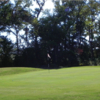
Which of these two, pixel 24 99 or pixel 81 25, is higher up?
pixel 81 25

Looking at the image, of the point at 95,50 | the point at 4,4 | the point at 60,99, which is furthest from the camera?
the point at 95,50

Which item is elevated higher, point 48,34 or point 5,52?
point 48,34

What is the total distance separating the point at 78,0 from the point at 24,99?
4623cm

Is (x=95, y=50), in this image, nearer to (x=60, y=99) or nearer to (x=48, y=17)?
(x=48, y=17)

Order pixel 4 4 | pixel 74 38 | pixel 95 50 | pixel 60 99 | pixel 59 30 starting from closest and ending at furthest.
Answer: pixel 60 99 → pixel 4 4 → pixel 59 30 → pixel 74 38 → pixel 95 50

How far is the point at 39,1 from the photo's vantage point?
172ft

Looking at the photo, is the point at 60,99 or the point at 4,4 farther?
the point at 4,4

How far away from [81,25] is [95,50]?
1096cm

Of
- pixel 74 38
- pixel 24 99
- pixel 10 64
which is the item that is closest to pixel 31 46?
pixel 10 64

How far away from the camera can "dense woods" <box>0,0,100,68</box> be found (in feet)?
149

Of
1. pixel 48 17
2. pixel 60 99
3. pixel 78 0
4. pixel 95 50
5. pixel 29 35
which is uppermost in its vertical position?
pixel 78 0

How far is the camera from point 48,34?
155 ft

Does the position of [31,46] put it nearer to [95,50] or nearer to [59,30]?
[59,30]

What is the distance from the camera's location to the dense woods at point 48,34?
45344 mm
